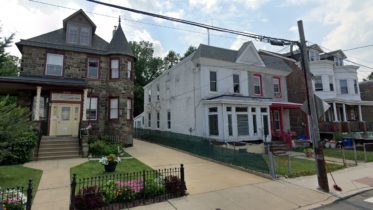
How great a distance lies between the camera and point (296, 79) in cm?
2202

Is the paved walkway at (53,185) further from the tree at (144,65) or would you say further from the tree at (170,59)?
the tree at (170,59)

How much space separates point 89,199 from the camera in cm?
516

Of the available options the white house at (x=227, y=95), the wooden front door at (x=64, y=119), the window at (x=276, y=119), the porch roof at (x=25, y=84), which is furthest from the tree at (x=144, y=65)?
the window at (x=276, y=119)

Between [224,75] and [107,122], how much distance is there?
1020 centimetres

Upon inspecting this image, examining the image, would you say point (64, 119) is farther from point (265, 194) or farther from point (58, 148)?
point (265, 194)

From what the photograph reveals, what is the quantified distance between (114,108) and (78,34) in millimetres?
6651

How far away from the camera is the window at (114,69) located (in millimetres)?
16469

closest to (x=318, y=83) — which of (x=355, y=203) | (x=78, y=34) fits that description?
(x=355, y=203)

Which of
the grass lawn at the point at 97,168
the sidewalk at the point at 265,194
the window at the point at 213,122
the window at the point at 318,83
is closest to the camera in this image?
the sidewalk at the point at 265,194

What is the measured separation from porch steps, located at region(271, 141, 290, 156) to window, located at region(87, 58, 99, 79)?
47.9 ft

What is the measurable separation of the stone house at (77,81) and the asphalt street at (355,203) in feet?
43.9

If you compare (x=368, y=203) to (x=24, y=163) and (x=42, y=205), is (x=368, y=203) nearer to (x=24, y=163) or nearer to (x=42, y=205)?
(x=42, y=205)

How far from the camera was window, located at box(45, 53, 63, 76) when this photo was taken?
14969 millimetres

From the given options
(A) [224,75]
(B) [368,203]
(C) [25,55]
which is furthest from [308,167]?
(C) [25,55]
